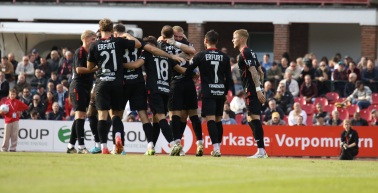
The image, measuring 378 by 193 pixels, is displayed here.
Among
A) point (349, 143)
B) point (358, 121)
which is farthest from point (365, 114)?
point (349, 143)

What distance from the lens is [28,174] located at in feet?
48.1

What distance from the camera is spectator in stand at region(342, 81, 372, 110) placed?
A: 31.5 metres

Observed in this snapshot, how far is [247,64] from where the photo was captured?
19.7m

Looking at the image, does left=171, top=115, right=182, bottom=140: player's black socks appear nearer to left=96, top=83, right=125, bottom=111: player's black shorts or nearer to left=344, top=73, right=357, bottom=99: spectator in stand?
left=96, top=83, right=125, bottom=111: player's black shorts

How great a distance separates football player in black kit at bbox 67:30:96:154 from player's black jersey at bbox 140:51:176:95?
96cm

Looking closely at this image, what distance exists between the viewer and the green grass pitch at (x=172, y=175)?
1345 cm

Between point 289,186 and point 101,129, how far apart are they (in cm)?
644

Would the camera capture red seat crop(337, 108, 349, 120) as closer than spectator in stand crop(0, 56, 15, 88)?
Yes

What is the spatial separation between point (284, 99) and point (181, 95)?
11361 mm

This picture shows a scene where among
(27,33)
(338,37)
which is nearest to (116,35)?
(27,33)

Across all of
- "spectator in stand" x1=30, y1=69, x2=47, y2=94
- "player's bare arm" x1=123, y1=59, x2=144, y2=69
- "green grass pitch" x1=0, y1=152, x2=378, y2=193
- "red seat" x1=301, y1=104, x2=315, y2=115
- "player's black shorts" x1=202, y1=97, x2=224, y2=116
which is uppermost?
"spectator in stand" x1=30, y1=69, x2=47, y2=94

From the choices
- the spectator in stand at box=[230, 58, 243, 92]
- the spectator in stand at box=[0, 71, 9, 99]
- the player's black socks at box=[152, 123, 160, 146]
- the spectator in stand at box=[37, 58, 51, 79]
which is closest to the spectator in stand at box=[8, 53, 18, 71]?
the spectator in stand at box=[37, 58, 51, 79]

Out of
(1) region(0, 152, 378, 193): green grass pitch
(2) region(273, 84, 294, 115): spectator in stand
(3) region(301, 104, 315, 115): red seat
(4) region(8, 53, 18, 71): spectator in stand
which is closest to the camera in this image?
(1) region(0, 152, 378, 193): green grass pitch

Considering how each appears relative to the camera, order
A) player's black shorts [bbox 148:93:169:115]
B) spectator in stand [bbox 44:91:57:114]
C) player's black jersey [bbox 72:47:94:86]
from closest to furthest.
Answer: player's black shorts [bbox 148:93:169:115], player's black jersey [bbox 72:47:94:86], spectator in stand [bbox 44:91:57:114]
